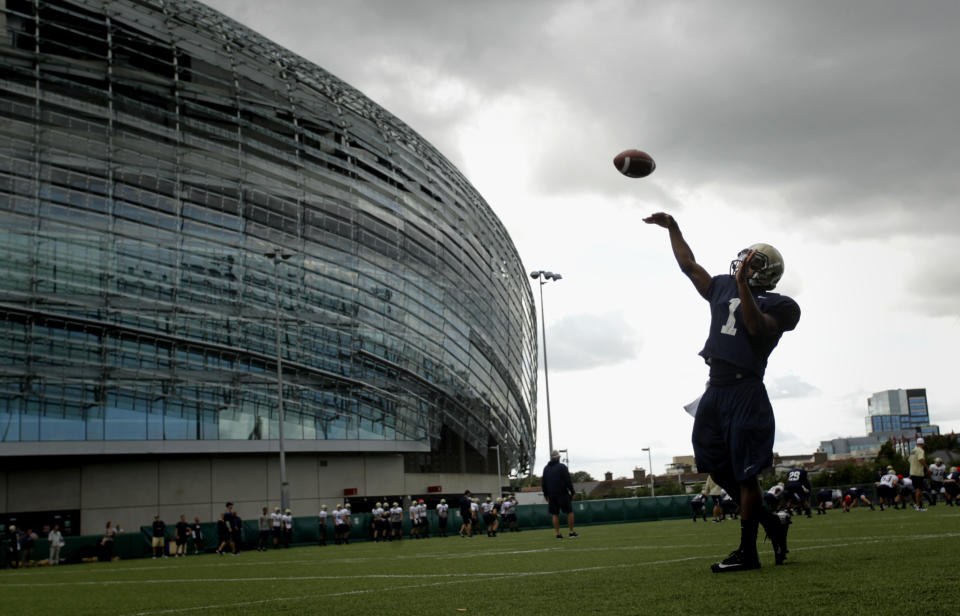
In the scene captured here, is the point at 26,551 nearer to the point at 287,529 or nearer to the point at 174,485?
the point at 287,529

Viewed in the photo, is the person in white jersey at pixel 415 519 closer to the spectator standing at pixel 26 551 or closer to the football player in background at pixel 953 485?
the spectator standing at pixel 26 551

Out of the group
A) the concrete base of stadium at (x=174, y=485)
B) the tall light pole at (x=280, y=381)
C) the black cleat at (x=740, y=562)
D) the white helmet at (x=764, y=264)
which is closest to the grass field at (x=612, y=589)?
the black cleat at (x=740, y=562)

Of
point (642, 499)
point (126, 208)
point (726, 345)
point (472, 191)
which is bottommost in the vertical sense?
point (642, 499)

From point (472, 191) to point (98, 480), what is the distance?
96.6 ft

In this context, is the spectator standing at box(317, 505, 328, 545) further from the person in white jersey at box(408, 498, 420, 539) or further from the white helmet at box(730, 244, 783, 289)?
the white helmet at box(730, 244, 783, 289)

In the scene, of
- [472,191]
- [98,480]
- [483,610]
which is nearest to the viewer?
[483,610]

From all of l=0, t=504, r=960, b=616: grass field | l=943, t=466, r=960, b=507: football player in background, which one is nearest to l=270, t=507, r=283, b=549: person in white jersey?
l=943, t=466, r=960, b=507: football player in background

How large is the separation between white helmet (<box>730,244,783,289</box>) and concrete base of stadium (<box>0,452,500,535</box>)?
3556cm

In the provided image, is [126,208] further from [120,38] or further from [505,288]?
[505,288]

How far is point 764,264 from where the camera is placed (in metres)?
5.42

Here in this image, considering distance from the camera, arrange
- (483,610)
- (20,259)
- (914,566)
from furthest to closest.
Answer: (20,259) → (914,566) → (483,610)

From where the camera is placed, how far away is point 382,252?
4669 centimetres

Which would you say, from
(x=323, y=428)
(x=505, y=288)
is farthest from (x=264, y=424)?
(x=505, y=288)

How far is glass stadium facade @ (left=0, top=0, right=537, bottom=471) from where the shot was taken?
35.6m
